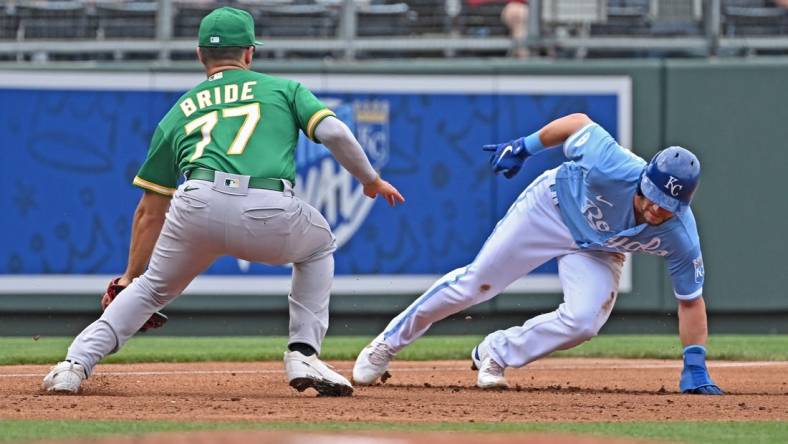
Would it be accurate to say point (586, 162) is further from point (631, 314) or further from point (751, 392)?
point (631, 314)

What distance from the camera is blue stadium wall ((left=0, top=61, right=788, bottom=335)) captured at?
41.9 ft

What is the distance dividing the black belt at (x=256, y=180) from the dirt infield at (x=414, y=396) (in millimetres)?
→ 1001

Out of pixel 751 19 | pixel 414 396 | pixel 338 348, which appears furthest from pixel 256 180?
pixel 751 19

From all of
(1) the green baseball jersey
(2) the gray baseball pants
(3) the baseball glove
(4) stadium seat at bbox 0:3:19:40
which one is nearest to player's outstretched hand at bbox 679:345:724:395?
(2) the gray baseball pants

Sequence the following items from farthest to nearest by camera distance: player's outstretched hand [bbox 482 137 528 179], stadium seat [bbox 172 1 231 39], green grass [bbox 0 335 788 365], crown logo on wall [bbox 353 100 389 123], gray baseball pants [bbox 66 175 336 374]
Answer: stadium seat [bbox 172 1 231 39] < crown logo on wall [bbox 353 100 389 123] < green grass [bbox 0 335 788 365] < player's outstretched hand [bbox 482 137 528 179] < gray baseball pants [bbox 66 175 336 374]

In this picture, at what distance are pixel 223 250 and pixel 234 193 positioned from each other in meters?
0.30

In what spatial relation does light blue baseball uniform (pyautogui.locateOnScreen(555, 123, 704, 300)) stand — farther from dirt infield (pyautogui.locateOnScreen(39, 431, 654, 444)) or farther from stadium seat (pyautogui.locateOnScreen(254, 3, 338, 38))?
stadium seat (pyautogui.locateOnScreen(254, 3, 338, 38))

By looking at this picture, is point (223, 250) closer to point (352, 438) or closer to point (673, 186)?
point (352, 438)

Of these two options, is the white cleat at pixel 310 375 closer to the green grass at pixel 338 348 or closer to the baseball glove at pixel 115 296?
the baseball glove at pixel 115 296

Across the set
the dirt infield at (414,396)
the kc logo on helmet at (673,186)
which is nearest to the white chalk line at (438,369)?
the dirt infield at (414,396)

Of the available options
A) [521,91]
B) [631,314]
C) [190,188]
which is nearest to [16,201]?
[521,91]

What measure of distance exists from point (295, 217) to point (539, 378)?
2890mm

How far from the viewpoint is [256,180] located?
249 inches

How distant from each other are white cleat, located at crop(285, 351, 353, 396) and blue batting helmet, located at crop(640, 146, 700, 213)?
177cm
